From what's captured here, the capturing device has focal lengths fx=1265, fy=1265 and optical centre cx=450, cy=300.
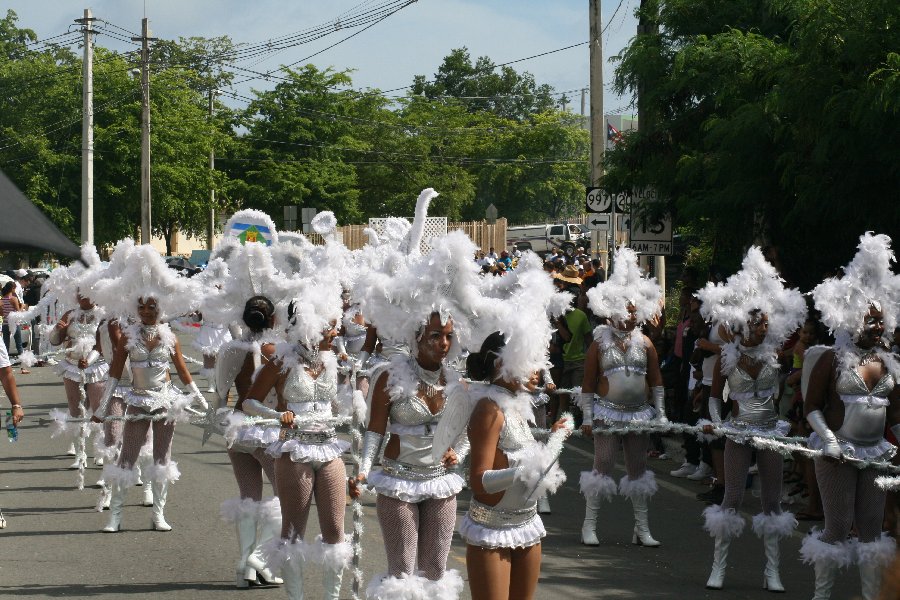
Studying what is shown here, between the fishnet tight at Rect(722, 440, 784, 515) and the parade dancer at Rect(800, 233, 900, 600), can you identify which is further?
the fishnet tight at Rect(722, 440, 784, 515)

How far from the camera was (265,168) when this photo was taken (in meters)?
55.5

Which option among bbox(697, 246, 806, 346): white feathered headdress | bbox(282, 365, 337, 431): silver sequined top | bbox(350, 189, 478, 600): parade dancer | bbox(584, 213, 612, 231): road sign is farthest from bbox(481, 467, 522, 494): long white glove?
bbox(584, 213, 612, 231): road sign

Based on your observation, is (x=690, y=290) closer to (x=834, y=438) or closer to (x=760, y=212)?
(x=760, y=212)

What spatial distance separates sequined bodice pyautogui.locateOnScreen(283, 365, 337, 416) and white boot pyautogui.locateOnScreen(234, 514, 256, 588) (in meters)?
1.06

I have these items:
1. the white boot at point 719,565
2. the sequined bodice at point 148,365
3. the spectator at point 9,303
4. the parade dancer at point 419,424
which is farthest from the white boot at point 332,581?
the spectator at point 9,303

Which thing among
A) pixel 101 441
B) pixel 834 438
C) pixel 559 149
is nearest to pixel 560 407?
pixel 101 441

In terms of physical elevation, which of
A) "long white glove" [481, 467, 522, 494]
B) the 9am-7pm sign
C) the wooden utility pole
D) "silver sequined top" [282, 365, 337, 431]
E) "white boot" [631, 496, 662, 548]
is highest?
the wooden utility pole

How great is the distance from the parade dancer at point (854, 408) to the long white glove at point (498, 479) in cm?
298

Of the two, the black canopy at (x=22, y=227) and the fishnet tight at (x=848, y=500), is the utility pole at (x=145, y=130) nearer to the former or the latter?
the fishnet tight at (x=848, y=500)

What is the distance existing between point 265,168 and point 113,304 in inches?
1769

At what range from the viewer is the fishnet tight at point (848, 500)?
790 centimetres

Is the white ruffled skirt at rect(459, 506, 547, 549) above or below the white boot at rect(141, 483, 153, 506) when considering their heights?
above

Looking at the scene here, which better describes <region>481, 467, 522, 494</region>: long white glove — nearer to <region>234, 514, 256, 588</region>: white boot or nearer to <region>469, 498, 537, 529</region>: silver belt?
<region>469, 498, 537, 529</region>: silver belt

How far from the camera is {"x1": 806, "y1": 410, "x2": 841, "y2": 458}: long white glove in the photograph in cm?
781
